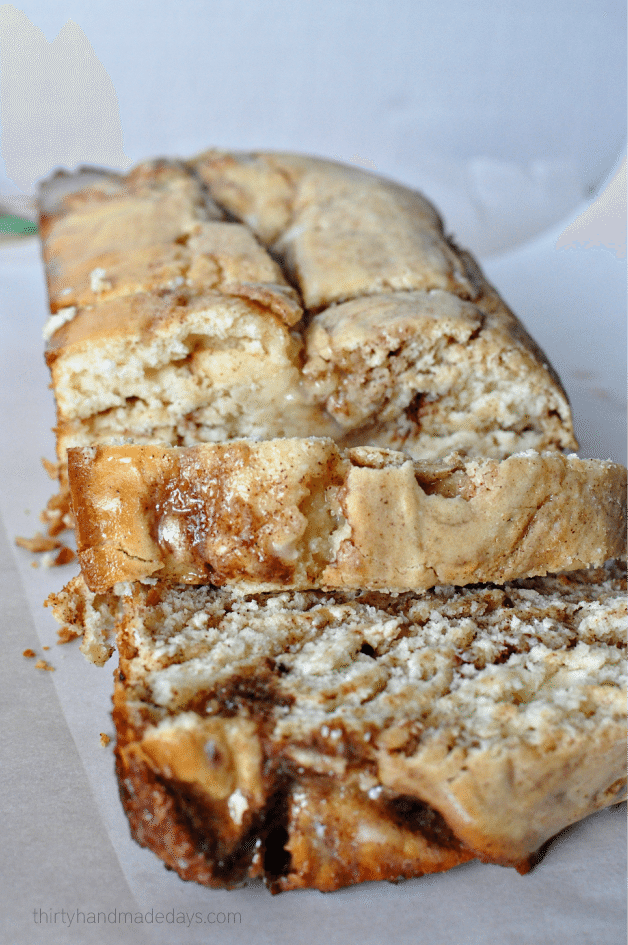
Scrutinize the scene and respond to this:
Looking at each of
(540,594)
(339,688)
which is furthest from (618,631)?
(339,688)

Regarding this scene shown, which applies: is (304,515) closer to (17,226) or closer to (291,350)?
(291,350)

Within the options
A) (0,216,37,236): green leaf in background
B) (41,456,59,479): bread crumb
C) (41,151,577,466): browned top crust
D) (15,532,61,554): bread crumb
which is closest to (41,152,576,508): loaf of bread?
(41,151,577,466): browned top crust

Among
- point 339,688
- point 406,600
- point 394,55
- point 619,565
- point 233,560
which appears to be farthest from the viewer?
point 394,55

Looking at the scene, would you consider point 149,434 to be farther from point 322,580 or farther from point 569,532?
point 569,532

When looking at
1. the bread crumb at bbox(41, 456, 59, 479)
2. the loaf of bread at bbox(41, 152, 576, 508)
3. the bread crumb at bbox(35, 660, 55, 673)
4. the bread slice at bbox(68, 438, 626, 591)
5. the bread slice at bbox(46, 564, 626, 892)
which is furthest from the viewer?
the bread crumb at bbox(41, 456, 59, 479)

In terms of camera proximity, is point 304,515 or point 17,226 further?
point 17,226

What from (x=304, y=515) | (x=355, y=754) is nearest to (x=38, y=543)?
(x=304, y=515)

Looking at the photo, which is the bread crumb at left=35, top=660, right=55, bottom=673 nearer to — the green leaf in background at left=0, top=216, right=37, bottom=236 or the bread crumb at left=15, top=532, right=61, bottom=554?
the bread crumb at left=15, top=532, right=61, bottom=554
